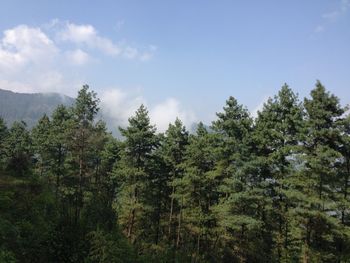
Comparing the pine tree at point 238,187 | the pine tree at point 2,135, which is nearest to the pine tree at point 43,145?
the pine tree at point 2,135

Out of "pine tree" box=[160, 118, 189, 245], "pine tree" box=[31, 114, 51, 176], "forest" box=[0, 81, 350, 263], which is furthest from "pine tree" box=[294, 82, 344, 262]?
"pine tree" box=[31, 114, 51, 176]

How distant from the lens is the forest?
18.6 m

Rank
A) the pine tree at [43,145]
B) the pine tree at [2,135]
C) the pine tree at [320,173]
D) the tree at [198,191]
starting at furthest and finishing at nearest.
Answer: the pine tree at [2,135] < the pine tree at [43,145] < the tree at [198,191] < the pine tree at [320,173]

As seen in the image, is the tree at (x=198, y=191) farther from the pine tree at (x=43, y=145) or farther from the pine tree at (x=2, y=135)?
the pine tree at (x=2, y=135)

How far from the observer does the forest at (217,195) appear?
18.6 meters

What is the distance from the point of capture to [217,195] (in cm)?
3816

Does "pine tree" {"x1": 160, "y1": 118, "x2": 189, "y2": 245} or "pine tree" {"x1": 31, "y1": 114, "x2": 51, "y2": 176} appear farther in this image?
"pine tree" {"x1": 31, "y1": 114, "x2": 51, "y2": 176}

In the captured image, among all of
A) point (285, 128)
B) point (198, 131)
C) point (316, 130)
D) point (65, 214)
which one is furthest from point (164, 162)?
point (65, 214)

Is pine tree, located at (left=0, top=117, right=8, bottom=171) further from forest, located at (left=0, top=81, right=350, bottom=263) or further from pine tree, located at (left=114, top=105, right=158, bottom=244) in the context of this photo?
pine tree, located at (left=114, top=105, right=158, bottom=244)

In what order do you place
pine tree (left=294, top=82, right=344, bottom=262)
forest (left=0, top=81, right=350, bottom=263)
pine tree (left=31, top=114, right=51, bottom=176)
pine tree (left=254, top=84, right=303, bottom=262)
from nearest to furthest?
1. forest (left=0, top=81, right=350, bottom=263)
2. pine tree (left=294, top=82, right=344, bottom=262)
3. pine tree (left=254, top=84, right=303, bottom=262)
4. pine tree (left=31, top=114, right=51, bottom=176)

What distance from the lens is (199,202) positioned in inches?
1513

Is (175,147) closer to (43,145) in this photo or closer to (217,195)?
(217,195)

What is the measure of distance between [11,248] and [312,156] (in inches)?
781

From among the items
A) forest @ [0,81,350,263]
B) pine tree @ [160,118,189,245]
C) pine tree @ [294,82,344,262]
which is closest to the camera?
forest @ [0,81,350,263]
